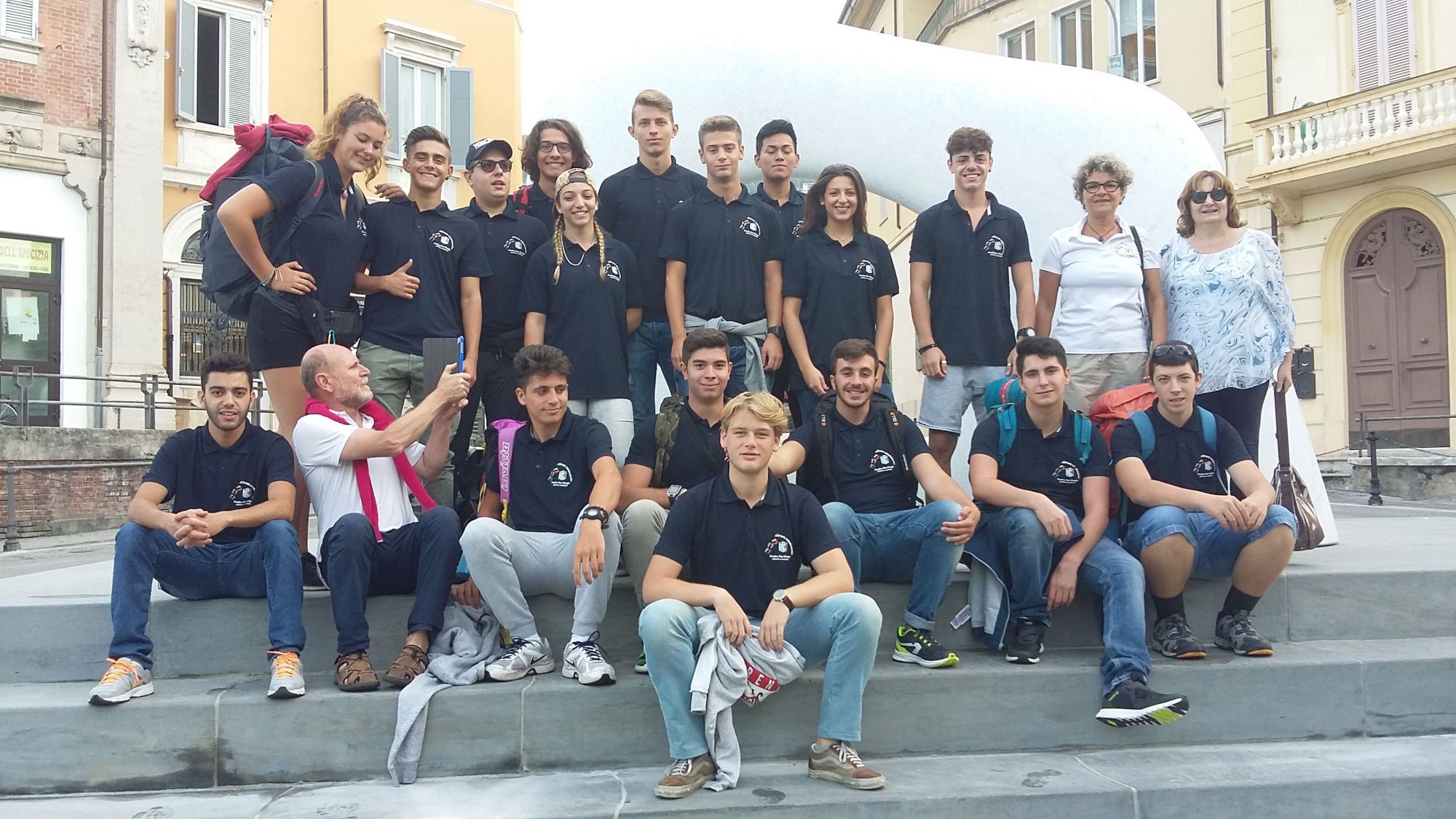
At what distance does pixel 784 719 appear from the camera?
12.4ft

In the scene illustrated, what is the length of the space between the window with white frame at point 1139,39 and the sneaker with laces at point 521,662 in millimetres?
18783

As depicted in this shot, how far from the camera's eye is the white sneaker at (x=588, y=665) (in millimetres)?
3785

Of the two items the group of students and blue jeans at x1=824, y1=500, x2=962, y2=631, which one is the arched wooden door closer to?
the group of students

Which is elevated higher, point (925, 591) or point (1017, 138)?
point (1017, 138)

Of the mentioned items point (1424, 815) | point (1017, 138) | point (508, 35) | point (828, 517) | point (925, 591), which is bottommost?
point (1424, 815)

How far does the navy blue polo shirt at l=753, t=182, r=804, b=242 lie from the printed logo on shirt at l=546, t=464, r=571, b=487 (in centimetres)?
167

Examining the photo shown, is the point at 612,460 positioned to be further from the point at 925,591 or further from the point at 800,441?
the point at 925,591

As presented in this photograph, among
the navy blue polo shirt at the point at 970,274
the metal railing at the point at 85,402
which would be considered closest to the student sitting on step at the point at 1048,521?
the navy blue polo shirt at the point at 970,274

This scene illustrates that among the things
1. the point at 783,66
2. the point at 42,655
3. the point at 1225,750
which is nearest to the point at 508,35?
the point at 783,66

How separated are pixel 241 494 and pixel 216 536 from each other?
0.60 feet

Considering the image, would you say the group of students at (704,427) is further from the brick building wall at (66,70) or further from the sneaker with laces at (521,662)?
the brick building wall at (66,70)

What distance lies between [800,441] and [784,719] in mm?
1114

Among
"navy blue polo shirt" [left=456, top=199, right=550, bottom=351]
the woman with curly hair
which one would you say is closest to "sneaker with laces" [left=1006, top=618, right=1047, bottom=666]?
the woman with curly hair

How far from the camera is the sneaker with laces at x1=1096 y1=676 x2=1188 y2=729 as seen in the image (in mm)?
3693
